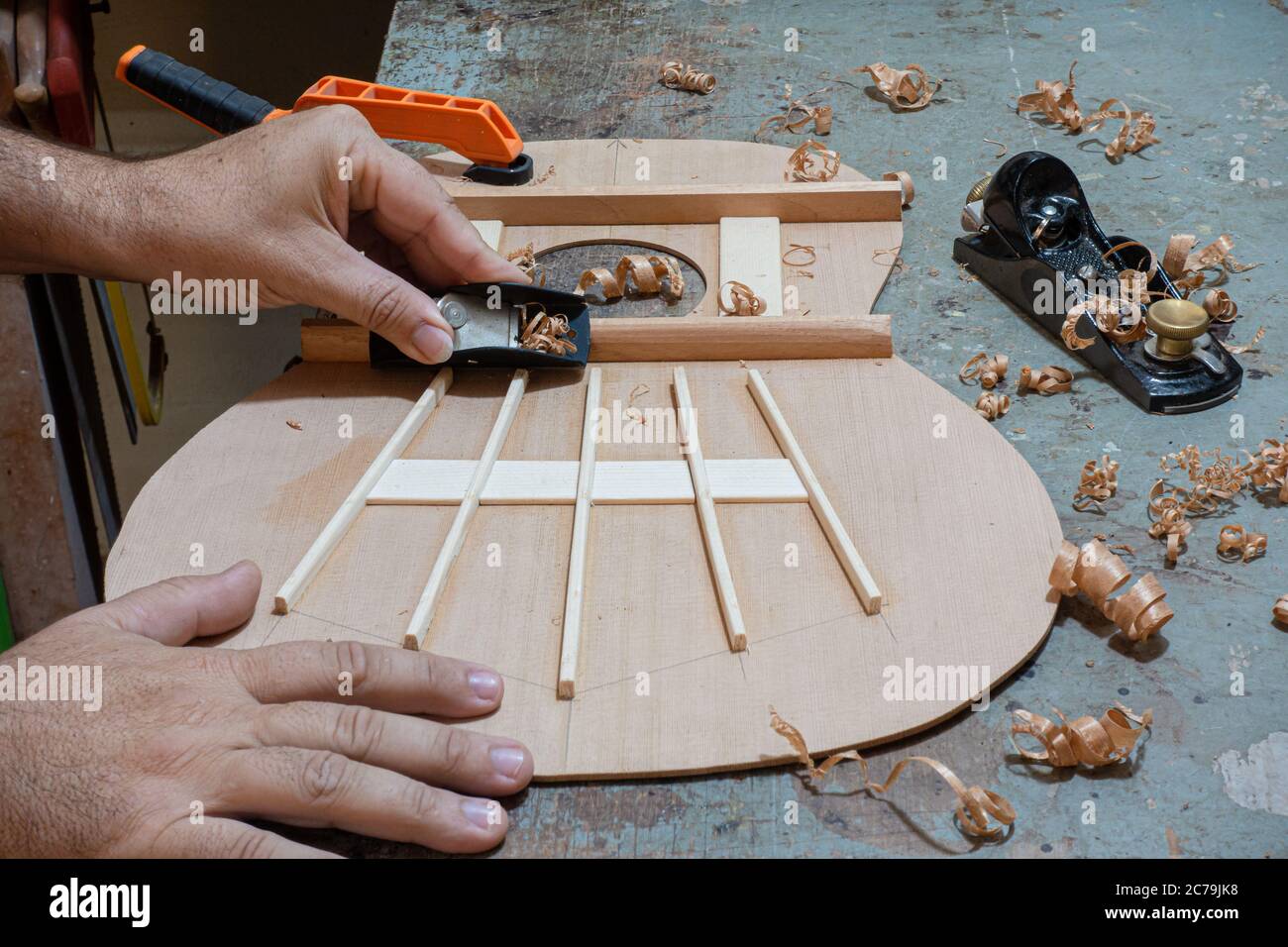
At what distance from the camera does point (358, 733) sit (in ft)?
3.61

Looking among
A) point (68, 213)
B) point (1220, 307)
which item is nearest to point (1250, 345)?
point (1220, 307)

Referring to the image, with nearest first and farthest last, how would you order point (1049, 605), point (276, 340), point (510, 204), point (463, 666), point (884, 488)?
point (463, 666) < point (1049, 605) < point (884, 488) < point (510, 204) < point (276, 340)

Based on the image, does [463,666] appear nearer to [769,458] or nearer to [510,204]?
[769,458]

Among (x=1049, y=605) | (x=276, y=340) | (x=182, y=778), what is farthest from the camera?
(x=276, y=340)

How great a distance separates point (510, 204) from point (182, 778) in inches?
51.0

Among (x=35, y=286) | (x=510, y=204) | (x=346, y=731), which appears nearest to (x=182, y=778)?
(x=346, y=731)

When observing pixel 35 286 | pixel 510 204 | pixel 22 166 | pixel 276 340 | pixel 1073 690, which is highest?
pixel 22 166

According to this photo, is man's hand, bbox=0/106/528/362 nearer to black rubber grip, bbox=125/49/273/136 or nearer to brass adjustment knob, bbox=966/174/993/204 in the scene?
black rubber grip, bbox=125/49/273/136

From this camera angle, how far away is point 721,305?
187cm

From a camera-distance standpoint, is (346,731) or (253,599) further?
(253,599)

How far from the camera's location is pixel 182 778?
106 cm

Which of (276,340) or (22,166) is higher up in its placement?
(22,166)

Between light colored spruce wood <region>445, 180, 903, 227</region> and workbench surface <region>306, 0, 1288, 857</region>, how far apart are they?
0.40 feet

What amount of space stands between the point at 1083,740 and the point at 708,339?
2.72ft
